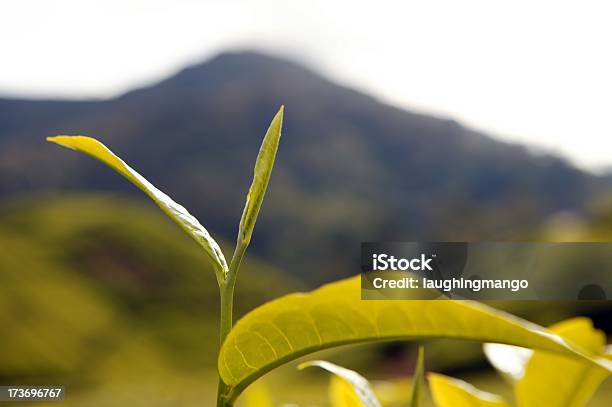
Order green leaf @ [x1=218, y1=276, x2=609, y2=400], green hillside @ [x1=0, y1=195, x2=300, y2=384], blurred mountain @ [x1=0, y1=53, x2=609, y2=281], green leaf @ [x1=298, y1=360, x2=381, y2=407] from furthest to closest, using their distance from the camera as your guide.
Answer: blurred mountain @ [x1=0, y1=53, x2=609, y2=281], green hillside @ [x1=0, y1=195, x2=300, y2=384], green leaf @ [x1=298, y1=360, x2=381, y2=407], green leaf @ [x1=218, y1=276, x2=609, y2=400]

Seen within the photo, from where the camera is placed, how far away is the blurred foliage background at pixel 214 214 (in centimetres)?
1162

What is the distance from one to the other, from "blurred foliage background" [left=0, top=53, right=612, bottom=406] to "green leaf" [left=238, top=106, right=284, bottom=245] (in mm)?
335

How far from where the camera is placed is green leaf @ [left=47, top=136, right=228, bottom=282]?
0.29 meters

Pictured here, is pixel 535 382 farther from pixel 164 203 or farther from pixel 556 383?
pixel 164 203

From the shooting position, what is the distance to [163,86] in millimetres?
44906

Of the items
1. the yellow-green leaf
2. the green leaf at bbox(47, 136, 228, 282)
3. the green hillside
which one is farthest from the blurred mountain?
the green leaf at bbox(47, 136, 228, 282)

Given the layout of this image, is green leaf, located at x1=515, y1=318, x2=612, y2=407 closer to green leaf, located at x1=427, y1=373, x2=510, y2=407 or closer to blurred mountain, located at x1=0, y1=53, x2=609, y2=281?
green leaf, located at x1=427, y1=373, x2=510, y2=407

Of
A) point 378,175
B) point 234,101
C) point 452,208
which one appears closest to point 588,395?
point 452,208

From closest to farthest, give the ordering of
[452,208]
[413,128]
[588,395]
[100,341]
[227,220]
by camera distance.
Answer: [588,395]
[100,341]
[452,208]
[227,220]
[413,128]

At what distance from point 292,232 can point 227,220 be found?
16.6ft

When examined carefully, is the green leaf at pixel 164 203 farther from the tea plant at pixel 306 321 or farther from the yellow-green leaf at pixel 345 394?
the yellow-green leaf at pixel 345 394

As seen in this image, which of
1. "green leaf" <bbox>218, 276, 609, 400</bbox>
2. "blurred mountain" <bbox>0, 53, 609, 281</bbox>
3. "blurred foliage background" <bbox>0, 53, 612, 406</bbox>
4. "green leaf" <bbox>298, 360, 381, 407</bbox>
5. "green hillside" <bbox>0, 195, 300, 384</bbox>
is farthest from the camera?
"blurred mountain" <bbox>0, 53, 609, 281</bbox>

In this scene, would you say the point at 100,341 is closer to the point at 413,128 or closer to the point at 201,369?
the point at 201,369

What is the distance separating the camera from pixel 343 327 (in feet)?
0.82
